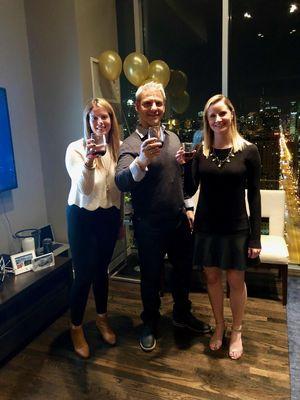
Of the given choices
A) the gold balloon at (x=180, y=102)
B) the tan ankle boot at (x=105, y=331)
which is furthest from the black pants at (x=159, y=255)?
the gold balloon at (x=180, y=102)

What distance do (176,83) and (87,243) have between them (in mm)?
1963

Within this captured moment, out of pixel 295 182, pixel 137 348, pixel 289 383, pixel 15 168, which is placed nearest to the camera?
pixel 289 383

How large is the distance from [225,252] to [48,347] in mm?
1309

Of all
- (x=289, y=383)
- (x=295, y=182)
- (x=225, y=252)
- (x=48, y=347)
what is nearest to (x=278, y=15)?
(x=295, y=182)

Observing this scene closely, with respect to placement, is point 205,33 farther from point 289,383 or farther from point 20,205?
point 289,383

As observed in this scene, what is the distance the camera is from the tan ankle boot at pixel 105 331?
216cm

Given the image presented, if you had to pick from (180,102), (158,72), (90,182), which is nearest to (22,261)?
(90,182)

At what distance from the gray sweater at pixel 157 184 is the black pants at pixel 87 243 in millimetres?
191

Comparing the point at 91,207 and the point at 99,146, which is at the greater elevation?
the point at 99,146

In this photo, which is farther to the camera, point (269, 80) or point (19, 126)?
point (269, 80)

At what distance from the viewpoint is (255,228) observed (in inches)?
71.1

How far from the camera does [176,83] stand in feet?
10.4

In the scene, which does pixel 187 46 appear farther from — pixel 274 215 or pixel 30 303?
pixel 30 303

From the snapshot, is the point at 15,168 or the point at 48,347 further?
the point at 15,168
